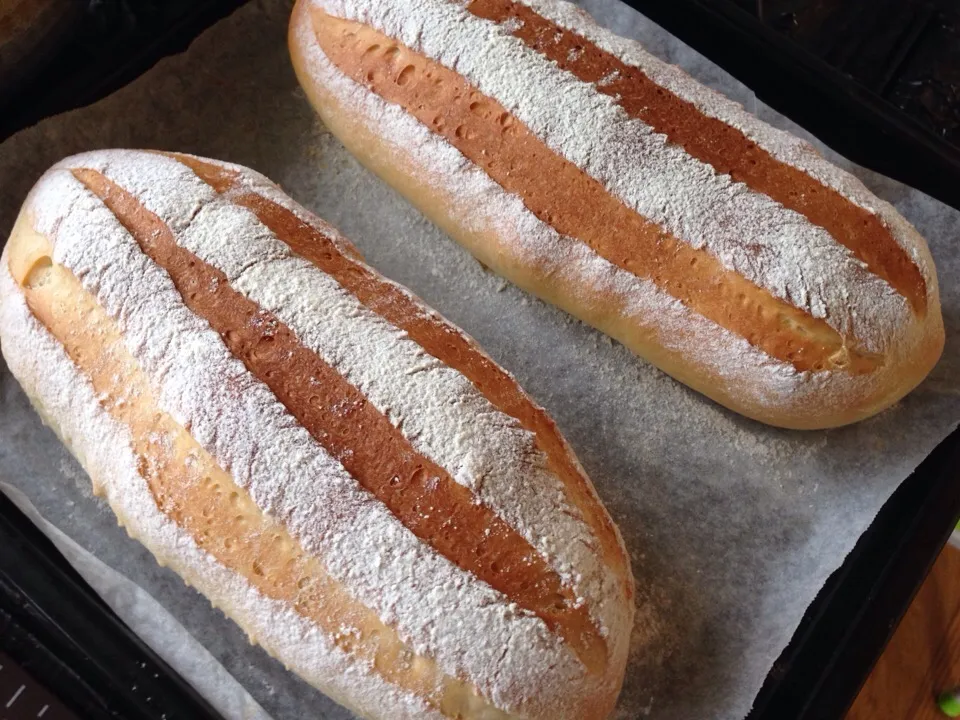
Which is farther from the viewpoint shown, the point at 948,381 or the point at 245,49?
the point at 245,49

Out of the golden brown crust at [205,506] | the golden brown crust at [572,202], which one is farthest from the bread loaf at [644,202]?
the golden brown crust at [205,506]

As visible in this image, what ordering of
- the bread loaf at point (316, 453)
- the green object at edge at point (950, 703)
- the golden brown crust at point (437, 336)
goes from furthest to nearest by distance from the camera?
the green object at edge at point (950, 703), the golden brown crust at point (437, 336), the bread loaf at point (316, 453)

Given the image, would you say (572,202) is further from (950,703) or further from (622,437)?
(950,703)

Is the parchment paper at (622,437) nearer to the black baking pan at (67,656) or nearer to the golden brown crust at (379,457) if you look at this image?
the black baking pan at (67,656)

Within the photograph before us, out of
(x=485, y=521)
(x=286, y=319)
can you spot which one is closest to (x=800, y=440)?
(x=485, y=521)

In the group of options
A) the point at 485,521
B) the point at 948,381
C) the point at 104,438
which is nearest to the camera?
the point at 485,521

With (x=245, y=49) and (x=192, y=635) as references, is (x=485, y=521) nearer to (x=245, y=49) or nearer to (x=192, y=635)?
(x=192, y=635)

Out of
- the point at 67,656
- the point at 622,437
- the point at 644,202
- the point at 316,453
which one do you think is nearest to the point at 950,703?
the point at 622,437
